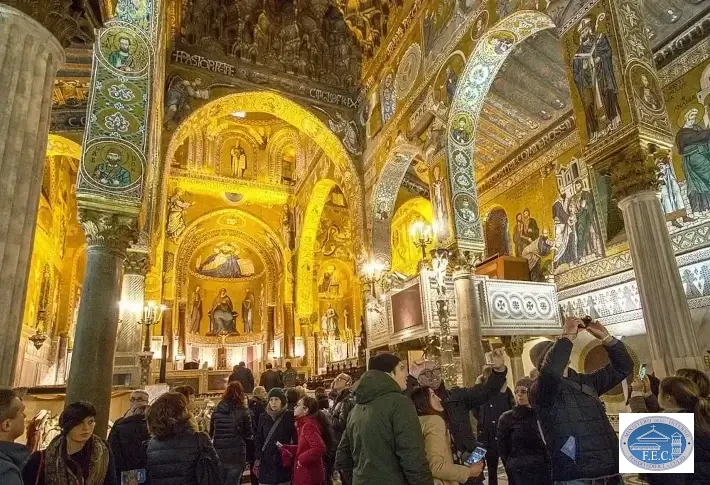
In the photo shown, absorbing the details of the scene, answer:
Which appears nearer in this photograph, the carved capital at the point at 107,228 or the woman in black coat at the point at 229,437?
the woman in black coat at the point at 229,437

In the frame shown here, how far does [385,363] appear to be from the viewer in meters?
2.41

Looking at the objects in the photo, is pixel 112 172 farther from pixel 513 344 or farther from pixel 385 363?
pixel 513 344

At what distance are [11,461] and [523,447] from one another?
9.29ft

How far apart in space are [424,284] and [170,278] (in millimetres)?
11536

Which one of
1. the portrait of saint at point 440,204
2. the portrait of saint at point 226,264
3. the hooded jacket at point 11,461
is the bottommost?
the hooded jacket at point 11,461

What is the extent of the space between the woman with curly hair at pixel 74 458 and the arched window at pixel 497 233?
1270 cm

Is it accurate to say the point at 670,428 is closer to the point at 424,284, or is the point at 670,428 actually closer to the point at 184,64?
the point at 424,284

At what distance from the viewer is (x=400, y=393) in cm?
228

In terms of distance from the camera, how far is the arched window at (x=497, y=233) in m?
14.0

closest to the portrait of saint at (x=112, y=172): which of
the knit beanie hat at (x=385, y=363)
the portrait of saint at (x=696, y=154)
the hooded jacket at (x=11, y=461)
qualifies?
the hooded jacket at (x=11, y=461)

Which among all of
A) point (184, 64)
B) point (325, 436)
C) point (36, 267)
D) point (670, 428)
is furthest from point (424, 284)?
point (36, 267)

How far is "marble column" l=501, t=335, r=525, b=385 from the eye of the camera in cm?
1067

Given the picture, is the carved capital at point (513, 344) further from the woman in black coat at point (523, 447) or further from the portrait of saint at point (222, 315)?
the portrait of saint at point (222, 315)

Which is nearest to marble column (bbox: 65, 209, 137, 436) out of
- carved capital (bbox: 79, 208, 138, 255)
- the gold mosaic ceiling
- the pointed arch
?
carved capital (bbox: 79, 208, 138, 255)
